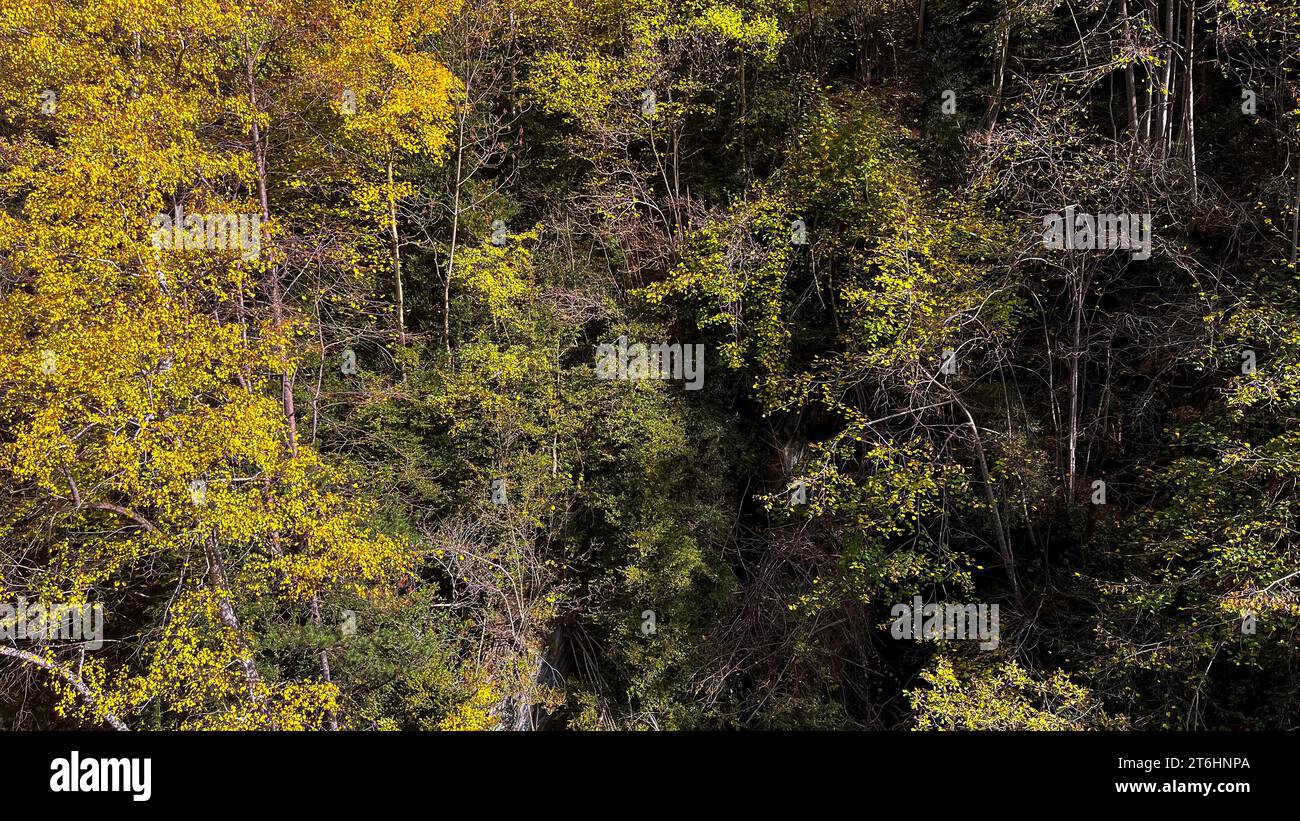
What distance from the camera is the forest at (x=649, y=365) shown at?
9312 millimetres

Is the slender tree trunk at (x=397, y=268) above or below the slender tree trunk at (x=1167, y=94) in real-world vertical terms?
below

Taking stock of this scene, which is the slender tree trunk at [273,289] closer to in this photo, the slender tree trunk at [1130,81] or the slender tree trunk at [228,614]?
the slender tree trunk at [228,614]

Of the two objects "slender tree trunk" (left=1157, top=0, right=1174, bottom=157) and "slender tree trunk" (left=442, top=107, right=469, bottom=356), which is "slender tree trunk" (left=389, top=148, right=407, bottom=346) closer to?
"slender tree trunk" (left=442, top=107, right=469, bottom=356)

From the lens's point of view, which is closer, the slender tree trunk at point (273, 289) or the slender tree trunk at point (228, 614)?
the slender tree trunk at point (228, 614)

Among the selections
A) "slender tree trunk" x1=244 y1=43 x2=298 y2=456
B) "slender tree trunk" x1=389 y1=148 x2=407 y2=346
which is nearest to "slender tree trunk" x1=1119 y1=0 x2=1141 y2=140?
"slender tree trunk" x1=389 y1=148 x2=407 y2=346

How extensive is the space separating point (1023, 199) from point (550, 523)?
32.1 feet

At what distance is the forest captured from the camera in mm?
9312

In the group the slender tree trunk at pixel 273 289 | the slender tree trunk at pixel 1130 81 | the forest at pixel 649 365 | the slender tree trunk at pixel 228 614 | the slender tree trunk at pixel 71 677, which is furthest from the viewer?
the slender tree trunk at pixel 273 289

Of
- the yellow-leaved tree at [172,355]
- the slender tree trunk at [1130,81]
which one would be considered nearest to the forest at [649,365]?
the yellow-leaved tree at [172,355]

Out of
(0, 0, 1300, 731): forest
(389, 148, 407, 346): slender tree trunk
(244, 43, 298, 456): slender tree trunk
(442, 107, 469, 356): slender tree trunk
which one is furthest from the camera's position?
(442, 107, 469, 356): slender tree trunk

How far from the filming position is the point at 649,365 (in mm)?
14336

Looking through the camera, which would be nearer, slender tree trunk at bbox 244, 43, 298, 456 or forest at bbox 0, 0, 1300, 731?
forest at bbox 0, 0, 1300, 731
